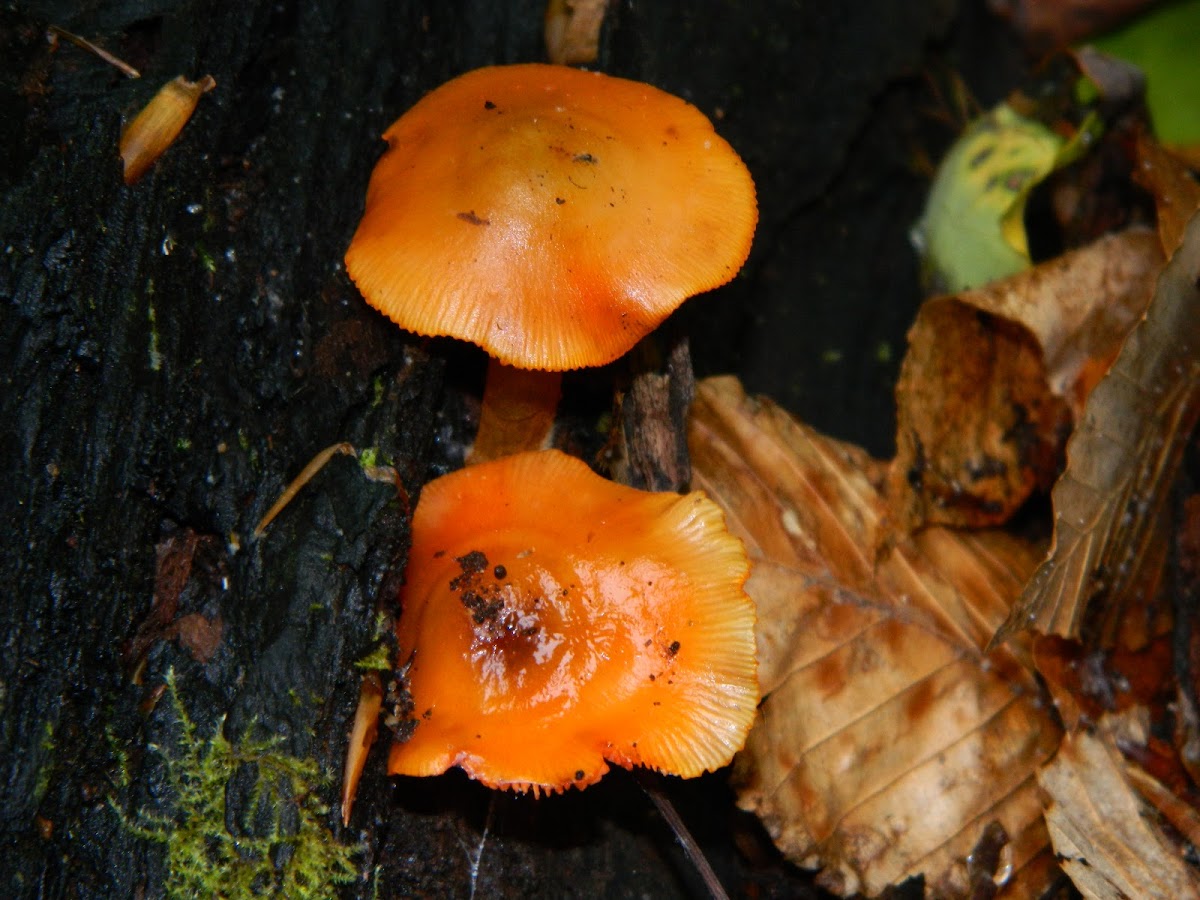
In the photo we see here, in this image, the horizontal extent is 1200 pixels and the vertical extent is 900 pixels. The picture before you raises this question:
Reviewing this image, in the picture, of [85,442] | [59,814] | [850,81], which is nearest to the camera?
[59,814]

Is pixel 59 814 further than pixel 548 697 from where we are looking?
No

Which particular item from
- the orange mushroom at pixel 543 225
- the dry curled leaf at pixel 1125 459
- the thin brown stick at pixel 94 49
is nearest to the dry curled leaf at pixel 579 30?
the orange mushroom at pixel 543 225

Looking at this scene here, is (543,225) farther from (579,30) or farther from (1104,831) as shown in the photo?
(1104,831)

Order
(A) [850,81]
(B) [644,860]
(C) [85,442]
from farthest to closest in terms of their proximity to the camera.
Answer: (A) [850,81], (B) [644,860], (C) [85,442]

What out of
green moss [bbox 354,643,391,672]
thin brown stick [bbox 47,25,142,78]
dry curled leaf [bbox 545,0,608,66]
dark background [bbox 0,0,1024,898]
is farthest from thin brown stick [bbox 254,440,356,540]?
dry curled leaf [bbox 545,0,608,66]

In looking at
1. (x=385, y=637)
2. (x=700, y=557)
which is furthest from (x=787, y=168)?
(x=385, y=637)

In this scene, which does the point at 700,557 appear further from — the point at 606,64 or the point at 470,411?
the point at 606,64

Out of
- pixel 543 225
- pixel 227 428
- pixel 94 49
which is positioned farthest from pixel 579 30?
pixel 227 428
